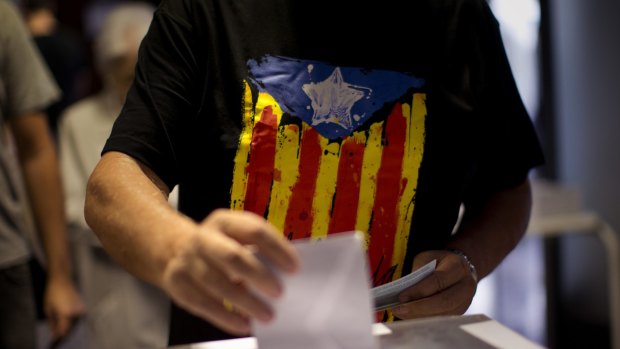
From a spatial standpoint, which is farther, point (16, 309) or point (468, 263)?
point (16, 309)

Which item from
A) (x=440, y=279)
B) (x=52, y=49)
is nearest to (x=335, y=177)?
(x=440, y=279)

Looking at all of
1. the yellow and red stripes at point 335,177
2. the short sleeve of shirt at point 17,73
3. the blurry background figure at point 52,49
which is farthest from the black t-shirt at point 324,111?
the blurry background figure at point 52,49

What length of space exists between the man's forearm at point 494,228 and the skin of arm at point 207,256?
0.48m

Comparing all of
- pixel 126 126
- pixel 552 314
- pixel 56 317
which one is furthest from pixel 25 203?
pixel 552 314

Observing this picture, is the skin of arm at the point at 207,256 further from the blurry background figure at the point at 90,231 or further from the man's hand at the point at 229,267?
the blurry background figure at the point at 90,231

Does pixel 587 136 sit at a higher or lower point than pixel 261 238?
lower

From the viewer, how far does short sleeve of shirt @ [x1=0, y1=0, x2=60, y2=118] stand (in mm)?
1564

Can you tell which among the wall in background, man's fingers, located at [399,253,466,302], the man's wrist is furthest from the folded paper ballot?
the wall in background

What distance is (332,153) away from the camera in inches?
39.4

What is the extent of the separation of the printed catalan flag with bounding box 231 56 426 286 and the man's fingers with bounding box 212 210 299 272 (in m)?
0.36

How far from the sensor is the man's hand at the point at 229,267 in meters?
0.60

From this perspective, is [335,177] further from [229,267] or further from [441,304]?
Result: [229,267]

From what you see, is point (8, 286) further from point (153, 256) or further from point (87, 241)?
point (153, 256)

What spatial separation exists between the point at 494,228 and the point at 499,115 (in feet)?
0.55
